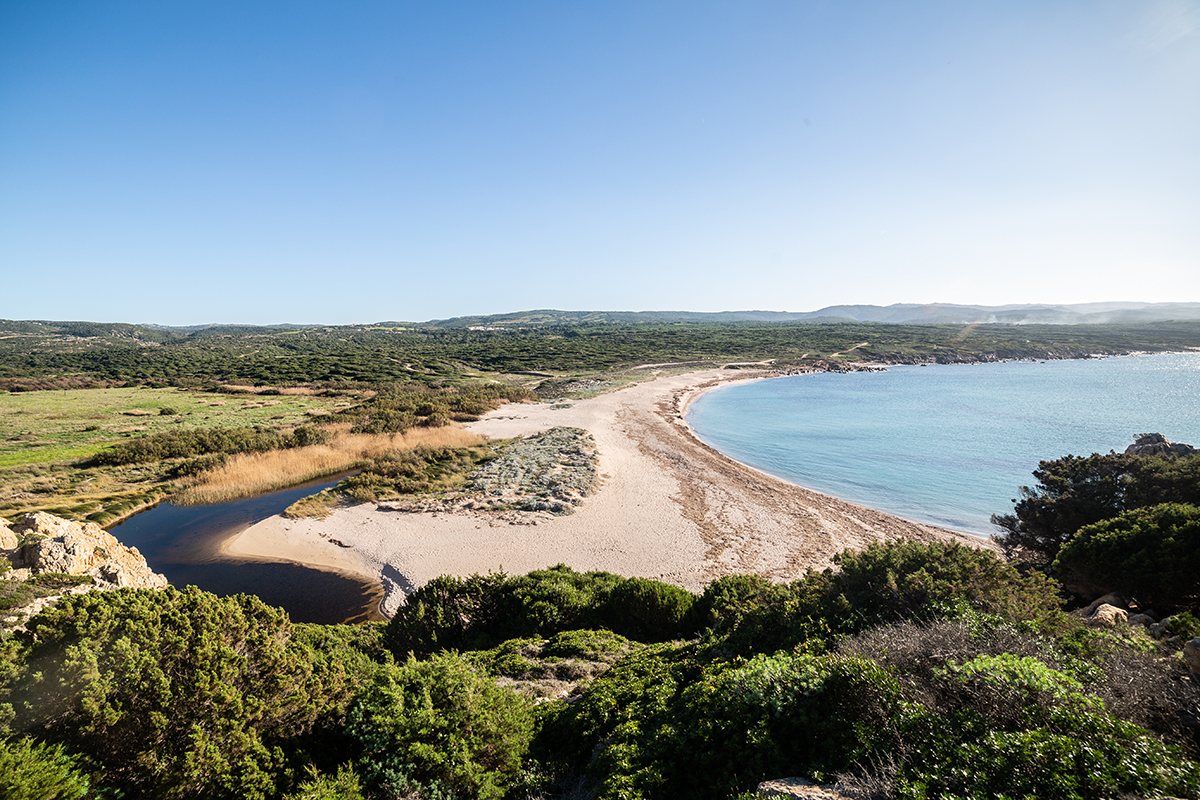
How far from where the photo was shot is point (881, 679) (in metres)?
4.79

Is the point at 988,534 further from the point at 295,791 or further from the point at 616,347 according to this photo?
the point at 616,347

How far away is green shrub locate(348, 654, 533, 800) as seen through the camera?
4.79 m

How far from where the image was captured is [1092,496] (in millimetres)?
13047

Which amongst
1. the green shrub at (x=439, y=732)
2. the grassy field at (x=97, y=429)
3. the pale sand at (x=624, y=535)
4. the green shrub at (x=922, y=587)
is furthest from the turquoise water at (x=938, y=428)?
the grassy field at (x=97, y=429)

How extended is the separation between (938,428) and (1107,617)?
3585 centimetres

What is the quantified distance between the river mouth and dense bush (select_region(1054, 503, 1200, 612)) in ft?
56.5

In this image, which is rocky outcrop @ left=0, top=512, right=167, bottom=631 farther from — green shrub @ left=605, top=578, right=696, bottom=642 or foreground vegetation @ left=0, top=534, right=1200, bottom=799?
green shrub @ left=605, top=578, right=696, bottom=642

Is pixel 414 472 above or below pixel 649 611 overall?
below

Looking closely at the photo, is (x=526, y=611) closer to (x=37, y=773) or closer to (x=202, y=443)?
(x=37, y=773)

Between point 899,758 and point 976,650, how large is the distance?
1.78 metres

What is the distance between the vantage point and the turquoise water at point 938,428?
24.1 m

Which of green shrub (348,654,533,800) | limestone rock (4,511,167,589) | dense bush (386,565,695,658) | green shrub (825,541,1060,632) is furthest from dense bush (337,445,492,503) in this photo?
green shrub (825,541,1060,632)

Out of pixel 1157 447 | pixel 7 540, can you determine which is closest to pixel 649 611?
pixel 7 540

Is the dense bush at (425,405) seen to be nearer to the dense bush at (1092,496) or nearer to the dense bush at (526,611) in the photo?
the dense bush at (526,611)
